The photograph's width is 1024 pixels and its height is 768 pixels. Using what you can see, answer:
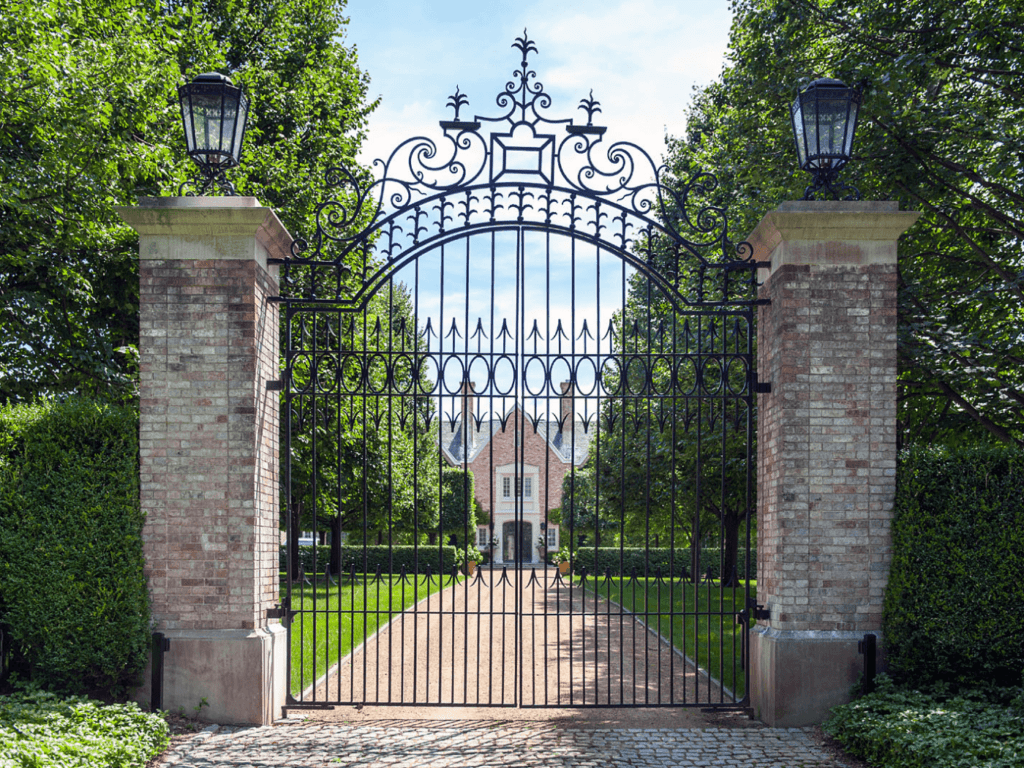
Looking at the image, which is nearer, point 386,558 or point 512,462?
point 386,558

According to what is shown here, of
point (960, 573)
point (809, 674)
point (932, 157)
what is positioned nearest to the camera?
point (960, 573)

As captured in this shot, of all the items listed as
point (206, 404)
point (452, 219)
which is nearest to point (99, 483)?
point (206, 404)

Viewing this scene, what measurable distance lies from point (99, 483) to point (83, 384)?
506cm

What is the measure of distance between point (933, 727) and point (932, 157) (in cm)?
572

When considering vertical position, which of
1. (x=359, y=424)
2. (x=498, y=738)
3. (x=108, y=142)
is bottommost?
(x=498, y=738)

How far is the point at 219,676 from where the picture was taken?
6.49 meters

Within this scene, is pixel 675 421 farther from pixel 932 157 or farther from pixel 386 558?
pixel 386 558

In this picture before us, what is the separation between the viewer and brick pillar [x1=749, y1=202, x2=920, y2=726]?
21.6 feet

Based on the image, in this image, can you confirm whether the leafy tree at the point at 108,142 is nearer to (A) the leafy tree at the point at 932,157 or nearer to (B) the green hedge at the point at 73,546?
(B) the green hedge at the point at 73,546

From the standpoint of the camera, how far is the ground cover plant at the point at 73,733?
4.91 metres

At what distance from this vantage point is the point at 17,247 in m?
10.1

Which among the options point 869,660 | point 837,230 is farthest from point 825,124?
point 869,660

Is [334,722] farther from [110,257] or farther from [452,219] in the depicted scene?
[110,257]

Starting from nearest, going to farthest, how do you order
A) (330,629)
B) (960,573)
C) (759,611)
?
(960,573)
(759,611)
(330,629)
